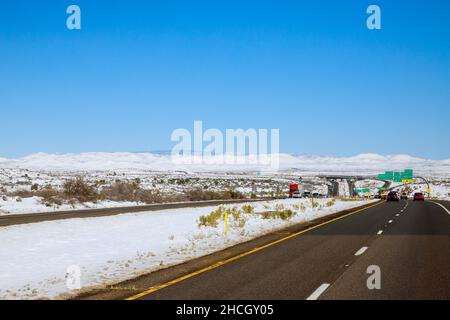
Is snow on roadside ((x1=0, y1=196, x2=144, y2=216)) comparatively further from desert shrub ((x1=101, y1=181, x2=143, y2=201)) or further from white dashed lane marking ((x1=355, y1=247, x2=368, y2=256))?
white dashed lane marking ((x1=355, y1=247, x2=368, y2=256))

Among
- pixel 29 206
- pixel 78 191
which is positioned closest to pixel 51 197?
pixel 29 206

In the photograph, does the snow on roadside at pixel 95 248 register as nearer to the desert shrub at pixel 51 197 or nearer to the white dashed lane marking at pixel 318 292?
the white dashed lane marking at pixel 318 292

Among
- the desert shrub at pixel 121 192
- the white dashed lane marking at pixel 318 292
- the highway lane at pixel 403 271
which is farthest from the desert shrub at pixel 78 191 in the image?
the white dashed lane marking at pixel 318 292

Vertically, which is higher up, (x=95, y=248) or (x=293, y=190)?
(x=95, y=248)

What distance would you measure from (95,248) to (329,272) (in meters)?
8.17

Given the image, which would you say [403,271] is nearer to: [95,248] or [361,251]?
[361,251]

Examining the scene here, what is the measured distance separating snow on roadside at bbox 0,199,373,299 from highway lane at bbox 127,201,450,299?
190cm

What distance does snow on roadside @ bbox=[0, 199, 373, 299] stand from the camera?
1092 cm

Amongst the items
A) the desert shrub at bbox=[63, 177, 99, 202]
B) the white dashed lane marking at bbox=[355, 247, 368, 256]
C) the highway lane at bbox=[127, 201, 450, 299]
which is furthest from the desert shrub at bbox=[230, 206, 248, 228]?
the desert shrub at bbox=[63, 177, 99, 202]

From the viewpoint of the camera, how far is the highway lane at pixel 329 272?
9102 millimetres

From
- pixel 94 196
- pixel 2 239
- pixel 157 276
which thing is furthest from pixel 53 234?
pixel 94 196

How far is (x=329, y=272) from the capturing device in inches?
447
